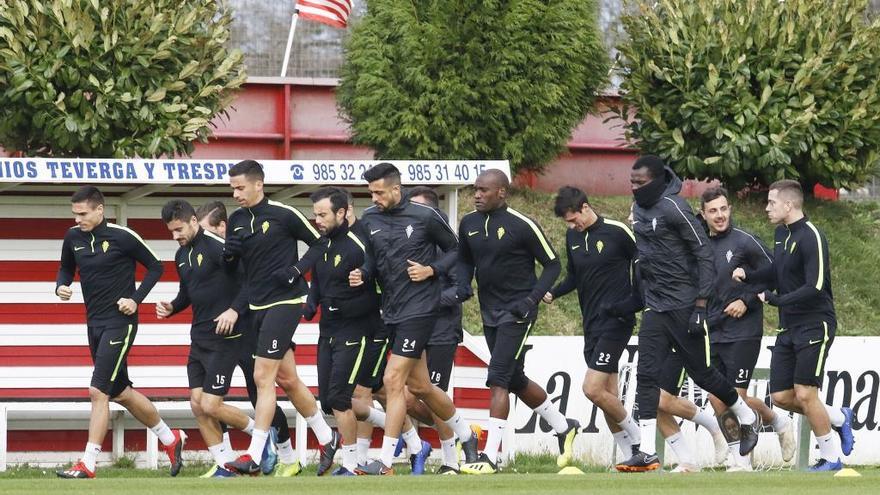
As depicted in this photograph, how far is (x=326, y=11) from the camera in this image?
23.3 meters

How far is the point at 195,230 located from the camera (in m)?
13.9

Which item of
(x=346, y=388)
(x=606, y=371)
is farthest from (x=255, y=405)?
(x=606, y=371)

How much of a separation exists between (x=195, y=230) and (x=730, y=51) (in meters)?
10.2

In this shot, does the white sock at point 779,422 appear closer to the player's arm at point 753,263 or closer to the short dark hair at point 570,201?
the player's arm at point 753,263

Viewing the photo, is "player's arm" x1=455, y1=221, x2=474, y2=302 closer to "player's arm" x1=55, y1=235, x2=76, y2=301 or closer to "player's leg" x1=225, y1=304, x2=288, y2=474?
"player's leg" x1=225, y1=304, x2=288, y2=474

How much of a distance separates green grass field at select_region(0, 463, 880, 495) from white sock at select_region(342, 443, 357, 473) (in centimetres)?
94

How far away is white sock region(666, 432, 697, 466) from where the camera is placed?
43.4ft

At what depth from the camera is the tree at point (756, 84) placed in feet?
71.7

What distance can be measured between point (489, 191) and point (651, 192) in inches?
50.5

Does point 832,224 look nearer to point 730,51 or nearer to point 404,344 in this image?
point 730,51

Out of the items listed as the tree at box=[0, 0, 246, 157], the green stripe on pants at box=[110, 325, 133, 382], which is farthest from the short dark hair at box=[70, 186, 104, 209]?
the tree at box=[0, 0, 246, 157]

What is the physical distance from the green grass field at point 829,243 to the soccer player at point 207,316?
19.4 ft

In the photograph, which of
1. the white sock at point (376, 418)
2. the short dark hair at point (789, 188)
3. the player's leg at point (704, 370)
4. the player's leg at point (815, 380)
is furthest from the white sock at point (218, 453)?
the short dark hair at point (789, 188)

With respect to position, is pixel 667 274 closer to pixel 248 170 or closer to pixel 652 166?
pixel 652 166
